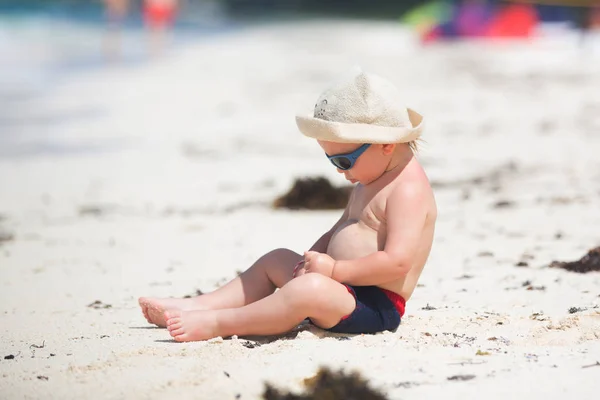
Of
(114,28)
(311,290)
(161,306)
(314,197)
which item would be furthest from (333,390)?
(114,28)

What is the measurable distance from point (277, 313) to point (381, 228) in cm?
48

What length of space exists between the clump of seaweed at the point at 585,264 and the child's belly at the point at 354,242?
4.28ft

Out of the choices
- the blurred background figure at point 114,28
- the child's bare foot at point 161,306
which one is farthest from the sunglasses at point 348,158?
the blurred background figure at point 114,28

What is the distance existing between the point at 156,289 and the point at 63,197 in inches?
115

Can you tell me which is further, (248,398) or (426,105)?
(426,105)

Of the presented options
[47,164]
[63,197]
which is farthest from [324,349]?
[47,164]

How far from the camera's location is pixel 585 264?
411 cm

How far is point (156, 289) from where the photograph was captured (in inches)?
164

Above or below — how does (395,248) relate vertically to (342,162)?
below

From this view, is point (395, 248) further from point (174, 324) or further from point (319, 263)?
point (174, 324)

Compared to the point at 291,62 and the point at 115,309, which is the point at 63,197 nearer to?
the point at 115,309

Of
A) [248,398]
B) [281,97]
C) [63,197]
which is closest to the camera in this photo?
[248,398]

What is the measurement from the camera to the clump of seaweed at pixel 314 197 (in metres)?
5.78

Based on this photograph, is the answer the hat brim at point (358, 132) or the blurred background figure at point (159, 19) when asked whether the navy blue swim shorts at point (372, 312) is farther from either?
the blurred background figure at point (159, 19)
